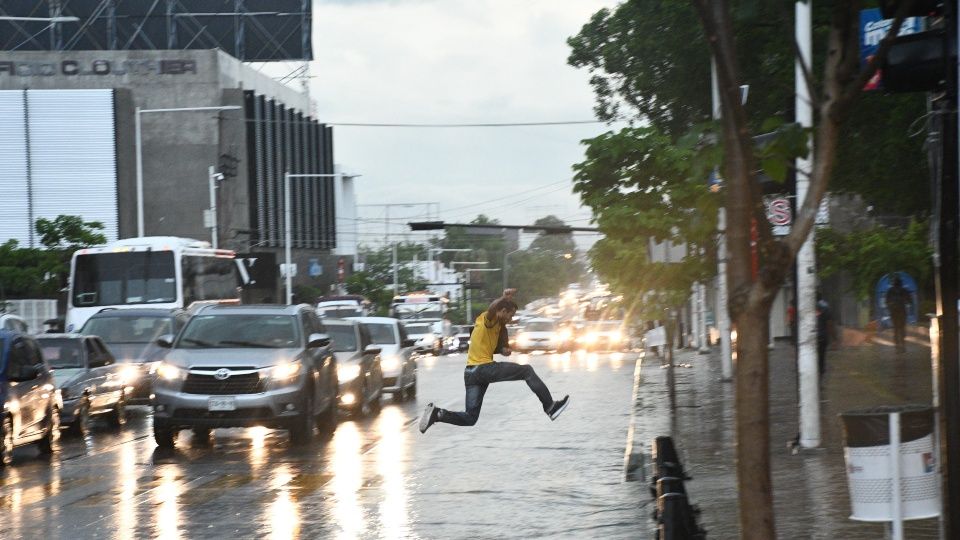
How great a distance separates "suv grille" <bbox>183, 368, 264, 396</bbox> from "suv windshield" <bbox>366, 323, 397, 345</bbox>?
34.5 ft

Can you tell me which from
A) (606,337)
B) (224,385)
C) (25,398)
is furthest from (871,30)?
(606,337)

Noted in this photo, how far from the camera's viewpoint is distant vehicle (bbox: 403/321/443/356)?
68438mm

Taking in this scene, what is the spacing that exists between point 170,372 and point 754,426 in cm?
1355

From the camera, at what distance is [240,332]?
20.6 meters

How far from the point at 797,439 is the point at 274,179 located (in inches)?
2780

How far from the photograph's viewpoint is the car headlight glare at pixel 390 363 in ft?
94.1

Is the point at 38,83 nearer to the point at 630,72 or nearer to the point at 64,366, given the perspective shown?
the point at 630,72

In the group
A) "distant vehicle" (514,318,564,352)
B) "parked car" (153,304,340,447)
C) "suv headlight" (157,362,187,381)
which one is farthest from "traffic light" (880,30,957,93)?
"distant vehicle" (514,318,564,352)

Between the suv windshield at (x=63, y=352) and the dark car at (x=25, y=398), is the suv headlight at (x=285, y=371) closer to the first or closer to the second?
the dark car at (x=25, y=398)

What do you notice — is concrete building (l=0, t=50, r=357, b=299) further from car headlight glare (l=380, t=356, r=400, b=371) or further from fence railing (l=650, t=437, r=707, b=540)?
fence railing (l=650, t=437, r=707, b=540)

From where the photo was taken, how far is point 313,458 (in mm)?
17562

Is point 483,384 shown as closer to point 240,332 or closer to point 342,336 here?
point 240,332

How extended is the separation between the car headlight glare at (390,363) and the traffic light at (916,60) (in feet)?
68.8

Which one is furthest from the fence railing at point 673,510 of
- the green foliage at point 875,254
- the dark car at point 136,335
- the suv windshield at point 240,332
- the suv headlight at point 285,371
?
the green foliage at point 875,254
